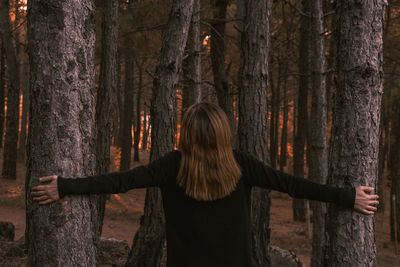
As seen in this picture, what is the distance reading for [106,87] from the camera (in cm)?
843

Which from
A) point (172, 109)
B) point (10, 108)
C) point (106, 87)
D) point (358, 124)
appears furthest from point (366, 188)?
point (10, 108)

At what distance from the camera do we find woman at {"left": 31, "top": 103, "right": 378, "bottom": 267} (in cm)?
246

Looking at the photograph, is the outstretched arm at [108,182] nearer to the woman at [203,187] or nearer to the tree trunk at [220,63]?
the woman at [203,187]

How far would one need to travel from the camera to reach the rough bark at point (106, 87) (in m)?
8.30

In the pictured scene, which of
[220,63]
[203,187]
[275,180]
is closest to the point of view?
[203,187]

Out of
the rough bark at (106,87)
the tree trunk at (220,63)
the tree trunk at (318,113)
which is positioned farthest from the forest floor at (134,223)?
the tree trunk at (220,63)

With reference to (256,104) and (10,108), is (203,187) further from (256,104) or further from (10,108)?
(10,108)

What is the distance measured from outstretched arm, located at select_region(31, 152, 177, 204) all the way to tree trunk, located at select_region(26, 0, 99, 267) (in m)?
0.07

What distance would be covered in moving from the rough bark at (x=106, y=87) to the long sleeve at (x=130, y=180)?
18.3 feet

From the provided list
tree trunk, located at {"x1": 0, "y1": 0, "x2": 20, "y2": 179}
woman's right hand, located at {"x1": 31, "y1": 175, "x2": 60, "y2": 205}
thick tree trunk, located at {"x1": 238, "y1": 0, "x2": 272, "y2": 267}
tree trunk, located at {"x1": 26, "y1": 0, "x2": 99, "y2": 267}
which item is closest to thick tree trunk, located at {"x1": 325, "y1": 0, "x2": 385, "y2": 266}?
tree trunk, located at {"x1": 26, "y1": 0, "x2": 99, "y2": 267}

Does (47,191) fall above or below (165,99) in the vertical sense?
below

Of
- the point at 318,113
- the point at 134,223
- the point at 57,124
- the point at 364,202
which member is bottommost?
the point at 134,223

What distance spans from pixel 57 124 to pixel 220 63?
8.71 meters

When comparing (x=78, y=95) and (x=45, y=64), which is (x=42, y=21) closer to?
(x=45, y=64)
